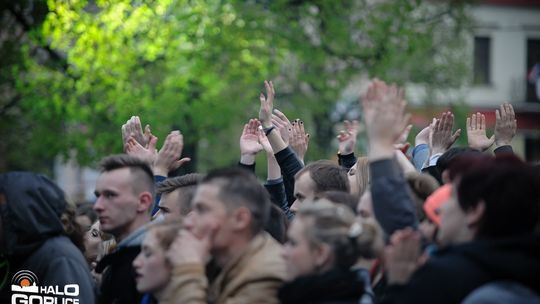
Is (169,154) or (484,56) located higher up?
(484,56)

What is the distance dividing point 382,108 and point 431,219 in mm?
540

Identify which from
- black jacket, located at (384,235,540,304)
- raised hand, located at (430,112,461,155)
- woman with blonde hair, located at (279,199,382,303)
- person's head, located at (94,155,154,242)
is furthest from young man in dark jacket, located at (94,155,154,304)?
raised hand, located at (430,112,461,155)

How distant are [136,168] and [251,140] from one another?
168 centimetres

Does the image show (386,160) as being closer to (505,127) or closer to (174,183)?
(174,183)

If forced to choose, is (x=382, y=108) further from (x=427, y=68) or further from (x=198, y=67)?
(x=427, y=68)

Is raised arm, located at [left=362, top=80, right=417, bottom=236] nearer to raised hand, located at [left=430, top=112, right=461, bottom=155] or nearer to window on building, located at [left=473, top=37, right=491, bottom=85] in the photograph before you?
raised hand, located at [left=430, top=112, right=461, bottom=155]

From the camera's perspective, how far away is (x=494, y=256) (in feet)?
13.6

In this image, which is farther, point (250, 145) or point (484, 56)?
point (484, 56)

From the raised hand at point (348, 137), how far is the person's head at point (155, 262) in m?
3.18

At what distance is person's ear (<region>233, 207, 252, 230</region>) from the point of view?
15.7ft

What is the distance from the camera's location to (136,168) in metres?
6.03

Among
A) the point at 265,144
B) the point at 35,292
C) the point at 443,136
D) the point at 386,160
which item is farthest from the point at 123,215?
the point at 443,136

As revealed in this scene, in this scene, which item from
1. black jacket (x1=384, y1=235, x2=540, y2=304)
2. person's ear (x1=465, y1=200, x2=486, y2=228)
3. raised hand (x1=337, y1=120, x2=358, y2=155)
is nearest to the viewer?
black jacket (x1=384, y1=235, x2=540, y2=304)

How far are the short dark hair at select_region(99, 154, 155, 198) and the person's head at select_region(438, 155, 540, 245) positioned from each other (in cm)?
217
